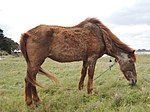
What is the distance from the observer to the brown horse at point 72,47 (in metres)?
7.34

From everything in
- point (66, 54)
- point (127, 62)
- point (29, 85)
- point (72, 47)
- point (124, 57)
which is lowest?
point (29, 85)

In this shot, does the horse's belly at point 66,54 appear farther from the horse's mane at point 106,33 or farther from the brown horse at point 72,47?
the horse's mane at point 106,33

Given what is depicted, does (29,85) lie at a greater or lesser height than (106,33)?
lesser

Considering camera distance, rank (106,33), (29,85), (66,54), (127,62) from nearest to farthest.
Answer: (29,85)
(66,54)
(106,33)
(127,62)

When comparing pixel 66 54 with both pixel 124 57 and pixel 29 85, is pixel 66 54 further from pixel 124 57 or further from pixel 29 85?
pixel 124 57

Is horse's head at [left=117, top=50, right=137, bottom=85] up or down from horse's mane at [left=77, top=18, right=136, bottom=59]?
down

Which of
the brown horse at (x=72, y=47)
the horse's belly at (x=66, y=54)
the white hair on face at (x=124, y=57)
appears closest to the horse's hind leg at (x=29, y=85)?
the brown horse at (x=72, y=47)

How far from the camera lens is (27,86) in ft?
24.0

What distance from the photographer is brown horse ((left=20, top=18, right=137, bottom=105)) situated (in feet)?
24.1

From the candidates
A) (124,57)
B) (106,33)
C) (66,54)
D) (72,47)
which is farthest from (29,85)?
(124,57)

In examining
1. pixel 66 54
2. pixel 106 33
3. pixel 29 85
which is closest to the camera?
pixel 29 85

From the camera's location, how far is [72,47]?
768cm

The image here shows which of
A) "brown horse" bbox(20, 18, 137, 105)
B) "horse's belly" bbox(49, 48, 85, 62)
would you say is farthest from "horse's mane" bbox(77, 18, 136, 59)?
"horse's belly" bbox(49, 48, 85, 62)

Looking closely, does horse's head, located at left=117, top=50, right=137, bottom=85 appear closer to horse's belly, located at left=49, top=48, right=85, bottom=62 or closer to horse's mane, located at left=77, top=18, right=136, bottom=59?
horse's mane, located at left=77, top=18, right=136, bottom=59
